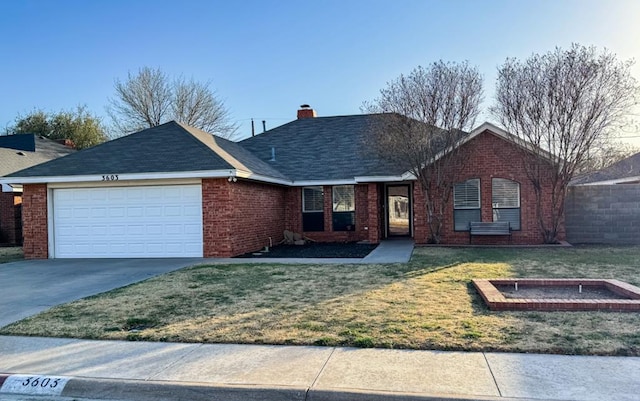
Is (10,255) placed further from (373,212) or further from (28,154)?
(373,212)

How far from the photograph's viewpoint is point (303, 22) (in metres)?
14.1

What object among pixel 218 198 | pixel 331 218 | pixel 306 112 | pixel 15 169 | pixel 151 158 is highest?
pixel 306 112

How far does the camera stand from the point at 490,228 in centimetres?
1517

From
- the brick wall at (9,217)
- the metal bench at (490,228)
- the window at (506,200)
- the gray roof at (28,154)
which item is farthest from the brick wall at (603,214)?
the gray roof at (28,154)

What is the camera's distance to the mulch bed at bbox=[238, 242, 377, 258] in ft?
45.2

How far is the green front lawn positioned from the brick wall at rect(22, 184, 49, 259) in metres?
6.69

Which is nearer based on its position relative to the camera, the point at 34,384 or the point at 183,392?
the point at 183,392

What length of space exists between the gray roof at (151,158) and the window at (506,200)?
25.7 ft

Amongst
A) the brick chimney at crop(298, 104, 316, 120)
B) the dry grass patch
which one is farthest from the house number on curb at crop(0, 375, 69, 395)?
the brick chimney at crop(298, 104, 316, 120)

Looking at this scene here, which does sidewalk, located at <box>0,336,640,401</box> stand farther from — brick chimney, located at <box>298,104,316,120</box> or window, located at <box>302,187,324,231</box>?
brick chimney, located at <box>298,104,316,120</box>

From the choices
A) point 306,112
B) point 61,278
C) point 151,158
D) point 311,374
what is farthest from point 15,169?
point 311,374

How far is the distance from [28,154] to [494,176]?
2238cm

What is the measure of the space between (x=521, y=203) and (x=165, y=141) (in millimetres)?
11980

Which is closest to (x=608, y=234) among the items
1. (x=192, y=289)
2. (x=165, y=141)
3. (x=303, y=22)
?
(x=303, y=22)
